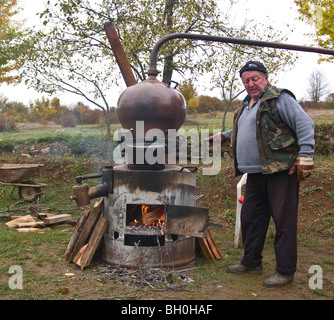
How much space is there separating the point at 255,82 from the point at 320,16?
33.1 feet

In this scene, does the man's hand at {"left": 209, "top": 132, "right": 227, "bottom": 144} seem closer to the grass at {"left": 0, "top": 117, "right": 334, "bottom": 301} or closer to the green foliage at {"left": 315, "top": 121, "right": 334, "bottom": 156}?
the grass at {"left": 0, "top": 117, "right": 334, "bottom": 301}

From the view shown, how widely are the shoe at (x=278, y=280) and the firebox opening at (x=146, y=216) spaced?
129 cm

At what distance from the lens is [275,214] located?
3652 mm

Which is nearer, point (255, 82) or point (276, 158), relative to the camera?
point (276, 158)

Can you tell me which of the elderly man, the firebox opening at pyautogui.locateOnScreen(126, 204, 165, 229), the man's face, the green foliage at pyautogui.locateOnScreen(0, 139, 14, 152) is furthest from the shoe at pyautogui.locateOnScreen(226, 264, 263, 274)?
the green foliage at pyautogui.locateOnScreen(0, 139, 14, 152)

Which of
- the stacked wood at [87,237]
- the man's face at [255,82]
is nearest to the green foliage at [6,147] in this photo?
the stacked wood at [87,237]

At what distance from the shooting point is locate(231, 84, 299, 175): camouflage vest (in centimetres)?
358

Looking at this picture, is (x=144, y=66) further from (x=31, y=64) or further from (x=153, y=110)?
(x=153, y=110)

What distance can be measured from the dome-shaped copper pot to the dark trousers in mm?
1157

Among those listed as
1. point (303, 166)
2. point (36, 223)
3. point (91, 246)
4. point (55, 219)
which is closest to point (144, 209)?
point (91, 246)

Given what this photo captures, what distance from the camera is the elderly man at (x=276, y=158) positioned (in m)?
3.51

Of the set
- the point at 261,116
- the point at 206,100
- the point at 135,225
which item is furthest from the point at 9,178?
the point at 206,100

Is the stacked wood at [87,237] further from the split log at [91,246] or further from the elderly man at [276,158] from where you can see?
the elderly man at [276,158]

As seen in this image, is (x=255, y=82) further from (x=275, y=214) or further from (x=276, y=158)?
(x=275, y=214)
